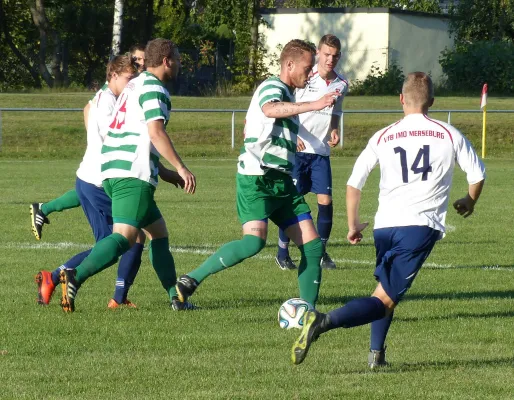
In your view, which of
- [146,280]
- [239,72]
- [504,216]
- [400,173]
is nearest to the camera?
[400,173]

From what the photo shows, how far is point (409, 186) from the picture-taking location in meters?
5.88

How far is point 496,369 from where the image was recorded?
19.8 feet

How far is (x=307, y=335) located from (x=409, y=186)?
974mm

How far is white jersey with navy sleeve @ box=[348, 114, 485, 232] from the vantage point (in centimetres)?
585

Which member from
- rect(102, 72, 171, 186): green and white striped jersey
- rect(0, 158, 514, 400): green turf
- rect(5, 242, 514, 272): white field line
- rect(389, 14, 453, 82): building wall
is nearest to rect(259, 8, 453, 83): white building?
rect(389, 14, 453, 82): building wall

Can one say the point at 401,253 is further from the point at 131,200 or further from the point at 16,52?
the point at 16,52

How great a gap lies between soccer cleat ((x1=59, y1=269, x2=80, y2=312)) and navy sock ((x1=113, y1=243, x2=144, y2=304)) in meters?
0.70

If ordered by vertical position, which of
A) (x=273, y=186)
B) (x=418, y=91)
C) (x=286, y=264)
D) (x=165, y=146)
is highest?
(x=418, y=91)

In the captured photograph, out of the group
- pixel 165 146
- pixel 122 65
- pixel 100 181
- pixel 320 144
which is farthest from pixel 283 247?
pixel 165 146

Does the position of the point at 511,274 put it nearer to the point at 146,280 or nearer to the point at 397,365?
the point at 146,280

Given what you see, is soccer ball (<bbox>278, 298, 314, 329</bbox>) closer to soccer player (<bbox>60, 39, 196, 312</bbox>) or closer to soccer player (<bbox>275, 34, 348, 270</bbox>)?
soccer player (<bbox>60, 39, 196, 312</bbox>)

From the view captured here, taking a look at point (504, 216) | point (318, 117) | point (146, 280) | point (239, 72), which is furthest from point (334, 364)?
Result: point (239, 72)

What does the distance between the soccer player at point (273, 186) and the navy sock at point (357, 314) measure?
152 centimetres

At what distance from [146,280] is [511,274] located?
325 cm
